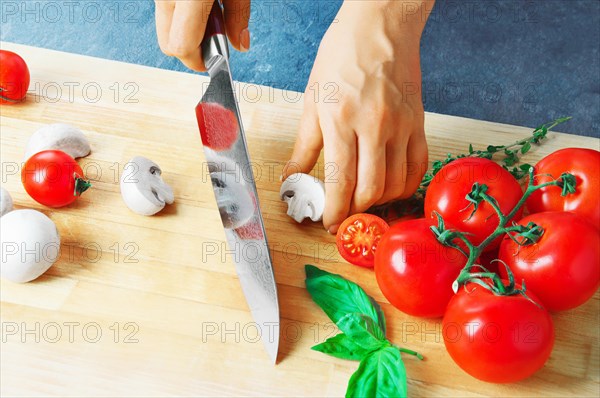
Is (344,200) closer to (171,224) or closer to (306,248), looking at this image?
(306,248)

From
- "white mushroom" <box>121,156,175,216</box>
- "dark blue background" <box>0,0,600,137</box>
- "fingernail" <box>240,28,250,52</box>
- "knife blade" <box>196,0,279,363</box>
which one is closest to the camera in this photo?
"knife blade" <box>196,0,279,363</box>

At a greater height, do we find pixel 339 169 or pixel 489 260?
pixel 339 169

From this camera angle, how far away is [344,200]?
3.94 ft

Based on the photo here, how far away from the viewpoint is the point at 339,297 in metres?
1.12

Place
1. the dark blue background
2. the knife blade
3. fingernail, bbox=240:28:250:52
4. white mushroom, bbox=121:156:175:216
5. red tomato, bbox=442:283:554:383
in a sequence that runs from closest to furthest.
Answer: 1. red tomato, bbox=442:283:554:383
2. the knife blade
3. white mushroom, bbox=121:156:175:216
4. fingernail, bbox=240:28:250:52
5. the dark blue background

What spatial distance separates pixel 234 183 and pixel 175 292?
0.67 ft

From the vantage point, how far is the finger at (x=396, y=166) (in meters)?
1.22

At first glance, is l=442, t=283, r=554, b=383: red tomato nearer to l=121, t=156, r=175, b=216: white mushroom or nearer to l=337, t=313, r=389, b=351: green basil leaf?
l=337, t=313, r=389, b=351: green basil leaf

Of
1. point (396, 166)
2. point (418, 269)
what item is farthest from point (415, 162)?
point (418, 269)

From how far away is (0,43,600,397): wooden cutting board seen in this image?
104 centimetres

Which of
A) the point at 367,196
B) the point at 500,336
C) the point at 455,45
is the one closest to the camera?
the point at 500,336

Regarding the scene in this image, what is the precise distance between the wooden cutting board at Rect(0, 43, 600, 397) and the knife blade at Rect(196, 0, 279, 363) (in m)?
0.03

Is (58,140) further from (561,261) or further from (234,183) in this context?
(561,261)

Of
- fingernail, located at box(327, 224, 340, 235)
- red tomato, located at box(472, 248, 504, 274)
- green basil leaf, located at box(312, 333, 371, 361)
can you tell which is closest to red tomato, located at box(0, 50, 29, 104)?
fingernail, located at box(327, 224, 340, 235)
